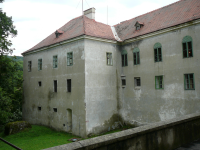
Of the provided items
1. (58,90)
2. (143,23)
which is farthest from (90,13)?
(58,90)

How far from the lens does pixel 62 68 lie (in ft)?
66.1

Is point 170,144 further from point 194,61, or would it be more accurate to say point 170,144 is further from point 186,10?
point 186,10

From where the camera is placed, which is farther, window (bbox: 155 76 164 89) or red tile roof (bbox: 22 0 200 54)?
window (bbox: 155 76 164 89)

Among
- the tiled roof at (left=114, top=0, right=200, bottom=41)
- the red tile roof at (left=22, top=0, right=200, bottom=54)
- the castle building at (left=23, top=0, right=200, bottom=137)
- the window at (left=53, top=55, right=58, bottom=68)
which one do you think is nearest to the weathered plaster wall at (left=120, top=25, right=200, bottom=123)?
the castle building at (left=23, top=0, right=200, bottom=137)

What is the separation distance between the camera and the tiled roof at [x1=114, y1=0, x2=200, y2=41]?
1591 cm

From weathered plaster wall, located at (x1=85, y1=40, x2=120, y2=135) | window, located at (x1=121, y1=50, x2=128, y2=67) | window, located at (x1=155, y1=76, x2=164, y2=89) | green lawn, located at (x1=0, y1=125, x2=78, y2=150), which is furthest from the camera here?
window, located at (x1=121, y1=50, x2=128, y2=67)

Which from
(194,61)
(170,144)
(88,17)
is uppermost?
(88,17)

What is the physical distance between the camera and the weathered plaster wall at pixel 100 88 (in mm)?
17656

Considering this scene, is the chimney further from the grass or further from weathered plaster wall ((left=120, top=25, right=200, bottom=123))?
the grass

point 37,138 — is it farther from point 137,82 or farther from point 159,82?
point 159,82

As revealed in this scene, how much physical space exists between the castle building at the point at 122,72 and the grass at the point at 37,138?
83cm

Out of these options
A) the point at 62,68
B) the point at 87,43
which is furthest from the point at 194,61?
the point at 62,68

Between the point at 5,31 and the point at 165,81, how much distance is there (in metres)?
20.5

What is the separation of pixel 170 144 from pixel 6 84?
61.2ft
